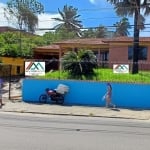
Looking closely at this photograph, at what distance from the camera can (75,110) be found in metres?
25.7

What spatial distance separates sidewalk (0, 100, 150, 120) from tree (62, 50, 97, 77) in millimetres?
6160

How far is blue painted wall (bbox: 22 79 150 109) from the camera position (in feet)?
92.0

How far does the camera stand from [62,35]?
83.8 meters

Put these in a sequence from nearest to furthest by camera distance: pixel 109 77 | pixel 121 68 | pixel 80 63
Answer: pixel 121 68, pixel 109 77, pixel 80 63

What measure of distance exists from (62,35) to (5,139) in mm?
71243

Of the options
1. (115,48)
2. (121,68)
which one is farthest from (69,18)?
(121,68)

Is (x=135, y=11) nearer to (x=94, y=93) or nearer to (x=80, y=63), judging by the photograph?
(x=80, y=63)

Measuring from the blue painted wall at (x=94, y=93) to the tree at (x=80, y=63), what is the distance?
4.37 metres

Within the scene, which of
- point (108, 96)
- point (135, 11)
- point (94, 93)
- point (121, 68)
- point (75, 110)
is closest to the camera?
point (75, 110)

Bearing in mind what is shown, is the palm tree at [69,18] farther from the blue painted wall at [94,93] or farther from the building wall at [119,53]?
the blue painted wall at [94,93]

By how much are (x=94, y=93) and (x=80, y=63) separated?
18.0 feet

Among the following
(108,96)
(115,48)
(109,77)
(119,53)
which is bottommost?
(108,96)

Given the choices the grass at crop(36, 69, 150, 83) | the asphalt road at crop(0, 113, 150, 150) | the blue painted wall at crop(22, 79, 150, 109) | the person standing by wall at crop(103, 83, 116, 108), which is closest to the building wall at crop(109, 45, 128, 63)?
the grass at crop(36, 69, 150, 83)

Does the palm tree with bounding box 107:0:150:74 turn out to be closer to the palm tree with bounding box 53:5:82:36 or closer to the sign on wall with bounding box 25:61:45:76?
the sign on wall with bounding box 25:61:45:76
